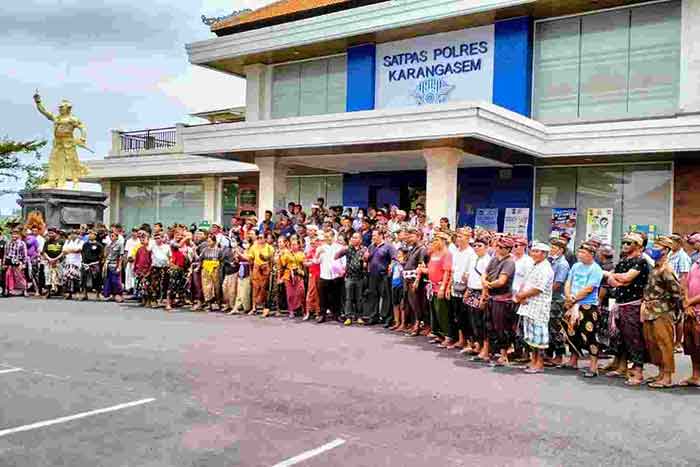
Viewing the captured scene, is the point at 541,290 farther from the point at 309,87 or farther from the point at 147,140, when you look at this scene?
the point at 147,140

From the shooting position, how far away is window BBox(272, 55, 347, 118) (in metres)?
22.4

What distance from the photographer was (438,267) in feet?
35.0

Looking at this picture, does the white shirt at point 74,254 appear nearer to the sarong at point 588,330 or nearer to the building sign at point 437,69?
the building sign at point 437,69

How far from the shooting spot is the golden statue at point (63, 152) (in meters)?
21.5

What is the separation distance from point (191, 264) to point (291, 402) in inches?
349

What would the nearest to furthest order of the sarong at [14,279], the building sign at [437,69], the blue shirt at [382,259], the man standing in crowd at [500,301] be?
the man standing in crowd at [500,301] → the blue shirt at [382,259] → the sarong at [14,279] → the building sign at [437,69]

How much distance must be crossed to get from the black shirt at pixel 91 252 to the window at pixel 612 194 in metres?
11.7

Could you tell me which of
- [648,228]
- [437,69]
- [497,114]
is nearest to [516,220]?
[648,228]

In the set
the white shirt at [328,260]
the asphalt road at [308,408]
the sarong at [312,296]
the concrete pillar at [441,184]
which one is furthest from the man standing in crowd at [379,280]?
the concrete pillar at [441,184]

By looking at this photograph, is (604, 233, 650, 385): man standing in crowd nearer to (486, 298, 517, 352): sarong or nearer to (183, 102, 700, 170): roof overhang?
(486, 298, 517, 352): sarong

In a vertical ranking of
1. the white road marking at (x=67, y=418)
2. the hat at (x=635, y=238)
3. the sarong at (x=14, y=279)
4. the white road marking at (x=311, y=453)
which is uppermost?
the hat at (x=635, y=238)

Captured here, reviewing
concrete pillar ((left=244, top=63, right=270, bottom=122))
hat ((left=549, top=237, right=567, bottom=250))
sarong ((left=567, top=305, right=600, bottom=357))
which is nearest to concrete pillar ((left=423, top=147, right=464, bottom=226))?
hat ((left=549, top=237, right=567, bottom=250))

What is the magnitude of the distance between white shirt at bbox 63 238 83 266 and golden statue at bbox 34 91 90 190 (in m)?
5.83

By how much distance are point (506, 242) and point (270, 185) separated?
11623 mm
